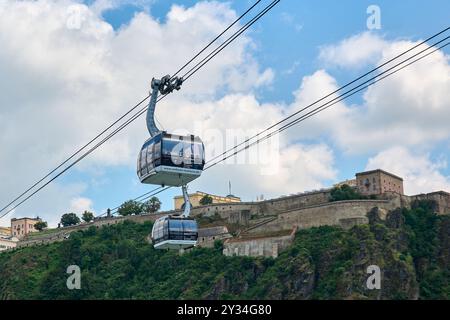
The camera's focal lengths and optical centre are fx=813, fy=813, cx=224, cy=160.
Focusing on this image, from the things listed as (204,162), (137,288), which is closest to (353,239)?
(137,288)

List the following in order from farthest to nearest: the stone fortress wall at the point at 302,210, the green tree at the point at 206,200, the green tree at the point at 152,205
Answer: the green tree at the point at 152,205
the green tree at the point at 206,200
the stone fortress wall at the point at 302,210

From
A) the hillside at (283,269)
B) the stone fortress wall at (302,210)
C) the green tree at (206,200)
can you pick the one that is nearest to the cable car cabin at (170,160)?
the hillside at (283,269)

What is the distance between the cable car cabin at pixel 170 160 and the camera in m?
29.1

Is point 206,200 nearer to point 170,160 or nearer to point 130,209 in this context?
point 130,209

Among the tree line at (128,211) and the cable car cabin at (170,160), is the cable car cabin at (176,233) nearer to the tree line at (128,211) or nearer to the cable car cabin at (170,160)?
the cable car cabin at (170,160)

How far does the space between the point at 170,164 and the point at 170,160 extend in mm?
151

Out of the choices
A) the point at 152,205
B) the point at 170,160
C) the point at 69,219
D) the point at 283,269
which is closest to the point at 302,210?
the point at 283,269

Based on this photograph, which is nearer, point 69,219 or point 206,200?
point 206,200

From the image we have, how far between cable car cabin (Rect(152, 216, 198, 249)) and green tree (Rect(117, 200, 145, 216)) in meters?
Result: 87.4

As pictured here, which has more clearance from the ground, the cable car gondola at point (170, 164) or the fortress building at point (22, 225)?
the fortress building at point (22, 225)

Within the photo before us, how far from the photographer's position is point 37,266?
10906 cm

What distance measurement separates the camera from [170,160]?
29125mm

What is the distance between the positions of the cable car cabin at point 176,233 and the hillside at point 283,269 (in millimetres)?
50869
